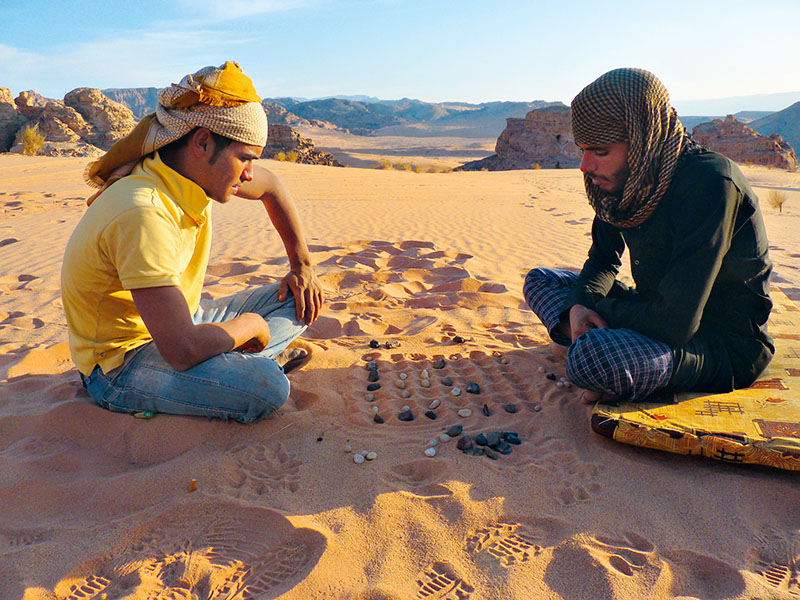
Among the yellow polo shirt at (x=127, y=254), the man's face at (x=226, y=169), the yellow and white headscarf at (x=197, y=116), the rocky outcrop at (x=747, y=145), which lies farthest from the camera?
the rocky outcrop at (x=747, y=145)

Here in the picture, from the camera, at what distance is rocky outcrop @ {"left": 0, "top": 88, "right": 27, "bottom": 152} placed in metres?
23.0

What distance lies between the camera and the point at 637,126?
2.31 metres

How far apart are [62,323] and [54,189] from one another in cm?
908

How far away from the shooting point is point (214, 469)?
7.35ft

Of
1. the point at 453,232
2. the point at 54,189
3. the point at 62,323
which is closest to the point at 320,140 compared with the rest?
the point at 54,189

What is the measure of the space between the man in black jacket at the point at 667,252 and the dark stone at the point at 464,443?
561 mm

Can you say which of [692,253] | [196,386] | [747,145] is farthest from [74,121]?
[747,145]

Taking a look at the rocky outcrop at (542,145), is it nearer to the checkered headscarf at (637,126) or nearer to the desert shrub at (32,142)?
the desert shrub at (32,142)

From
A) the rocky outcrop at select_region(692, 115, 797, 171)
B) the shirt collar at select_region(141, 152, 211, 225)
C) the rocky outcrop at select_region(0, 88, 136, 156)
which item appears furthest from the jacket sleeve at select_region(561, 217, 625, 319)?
the rocky outcrop at select_region(692, 115, 797, 171)

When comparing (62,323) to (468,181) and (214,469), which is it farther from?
(468,181)

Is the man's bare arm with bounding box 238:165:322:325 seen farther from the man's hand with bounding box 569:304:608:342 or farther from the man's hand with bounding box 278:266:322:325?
the man's hand with bounding box 569:304:608:342

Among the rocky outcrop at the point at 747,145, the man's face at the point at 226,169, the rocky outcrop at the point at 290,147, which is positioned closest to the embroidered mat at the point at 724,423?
the man's face at the point at 226,169

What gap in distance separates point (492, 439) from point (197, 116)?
1.76 m

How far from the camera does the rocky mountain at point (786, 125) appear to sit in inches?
2198
